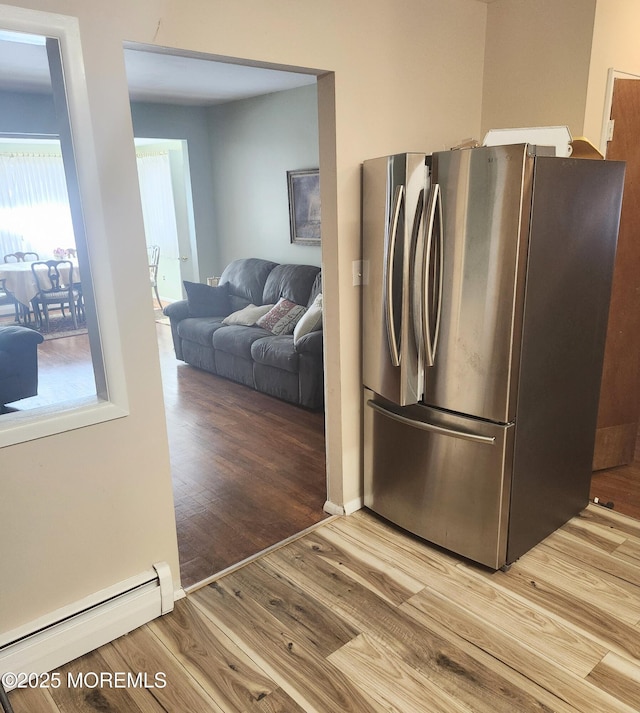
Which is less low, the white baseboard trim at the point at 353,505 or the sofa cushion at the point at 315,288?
the sofa cushion at the point at 315,288

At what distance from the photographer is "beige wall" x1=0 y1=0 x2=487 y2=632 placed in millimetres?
Result: 1908

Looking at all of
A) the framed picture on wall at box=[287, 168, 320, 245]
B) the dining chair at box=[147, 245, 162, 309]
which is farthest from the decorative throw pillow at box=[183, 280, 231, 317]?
the dining chair at box=[147, 245, 162, 309]

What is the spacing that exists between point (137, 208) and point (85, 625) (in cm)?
151

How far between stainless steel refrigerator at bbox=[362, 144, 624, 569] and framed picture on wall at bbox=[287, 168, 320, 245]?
9.56 ft

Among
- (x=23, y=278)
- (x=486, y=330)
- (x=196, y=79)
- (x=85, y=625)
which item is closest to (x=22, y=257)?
(x=23, y=278)

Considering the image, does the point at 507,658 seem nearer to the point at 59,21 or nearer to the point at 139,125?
the point at 59,21

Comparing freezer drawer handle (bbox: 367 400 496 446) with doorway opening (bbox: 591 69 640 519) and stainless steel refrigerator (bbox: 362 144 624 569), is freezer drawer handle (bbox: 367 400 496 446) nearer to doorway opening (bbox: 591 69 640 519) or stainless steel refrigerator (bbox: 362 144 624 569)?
stainless steel refrigerator (bbox: 362 144 624 569)

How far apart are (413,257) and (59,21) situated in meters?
1.46

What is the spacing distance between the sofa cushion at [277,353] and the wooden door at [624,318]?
7.09ft

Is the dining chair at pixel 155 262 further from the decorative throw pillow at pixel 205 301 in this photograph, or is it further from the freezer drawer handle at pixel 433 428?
the freezer drawer handle at pixel 433 428

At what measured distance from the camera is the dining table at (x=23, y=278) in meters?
1.87

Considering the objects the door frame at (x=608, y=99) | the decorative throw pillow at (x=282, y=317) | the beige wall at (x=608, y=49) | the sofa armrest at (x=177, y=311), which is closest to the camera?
the beige wall at (x=608, y=49)

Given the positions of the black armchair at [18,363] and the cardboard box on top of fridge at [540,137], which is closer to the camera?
the black armchair at [18,363]

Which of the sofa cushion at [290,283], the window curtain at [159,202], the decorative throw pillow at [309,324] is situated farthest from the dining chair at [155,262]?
the decorative throw pillow at [309,324]
